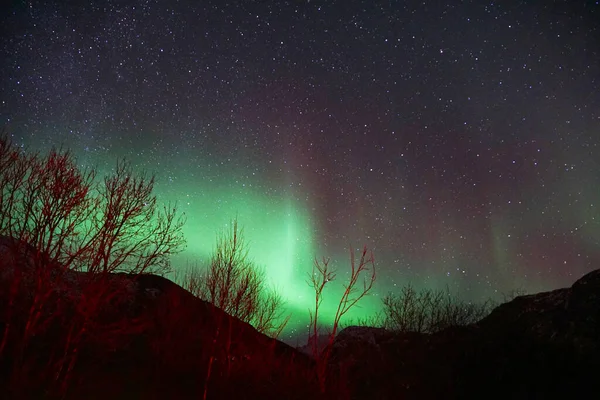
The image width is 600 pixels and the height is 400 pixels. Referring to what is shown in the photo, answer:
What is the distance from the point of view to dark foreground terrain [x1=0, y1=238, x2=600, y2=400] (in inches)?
474

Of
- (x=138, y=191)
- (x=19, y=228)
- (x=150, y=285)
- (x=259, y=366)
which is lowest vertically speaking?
(x=259, y=366)

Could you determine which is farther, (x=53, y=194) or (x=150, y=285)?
(x=150, y=285)

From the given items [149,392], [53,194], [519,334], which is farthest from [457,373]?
[53,194]

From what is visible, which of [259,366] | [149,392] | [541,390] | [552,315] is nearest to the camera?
[541,390]

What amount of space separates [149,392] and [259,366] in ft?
19.6

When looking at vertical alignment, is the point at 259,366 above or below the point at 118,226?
below

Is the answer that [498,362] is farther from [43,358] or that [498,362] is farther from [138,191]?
[43,358]

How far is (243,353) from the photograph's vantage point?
22.6 m

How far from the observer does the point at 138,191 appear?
12672 millimetres

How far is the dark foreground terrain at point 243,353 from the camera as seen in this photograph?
39.5ft

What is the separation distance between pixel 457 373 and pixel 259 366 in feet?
36.9

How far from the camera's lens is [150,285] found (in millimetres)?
37875

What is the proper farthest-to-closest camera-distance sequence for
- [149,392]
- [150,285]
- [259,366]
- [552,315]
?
[150,285]
[259,366]
[149,392]
[552,315]

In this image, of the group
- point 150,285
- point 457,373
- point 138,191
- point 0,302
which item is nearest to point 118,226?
point 138,191
